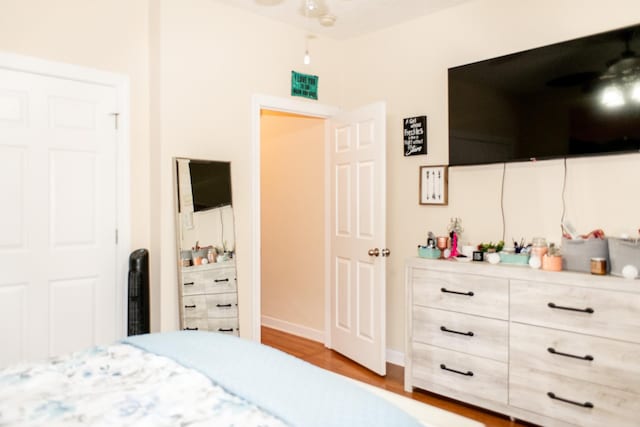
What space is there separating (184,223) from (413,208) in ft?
5.64

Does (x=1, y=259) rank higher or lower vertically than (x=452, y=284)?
higher

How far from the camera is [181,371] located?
5.16 feet

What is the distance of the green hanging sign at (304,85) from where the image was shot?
3.74 meters

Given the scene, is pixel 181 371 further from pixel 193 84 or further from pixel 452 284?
pixel 193 84

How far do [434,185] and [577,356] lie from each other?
149 centimetres

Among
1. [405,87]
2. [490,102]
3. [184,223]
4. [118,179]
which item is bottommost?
[184,223]

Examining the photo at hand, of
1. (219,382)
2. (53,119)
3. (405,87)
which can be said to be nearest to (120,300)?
(53,119)

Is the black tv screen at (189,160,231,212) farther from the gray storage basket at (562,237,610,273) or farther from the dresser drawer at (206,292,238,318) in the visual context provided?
the gray storage basket at (562,237,610,273)

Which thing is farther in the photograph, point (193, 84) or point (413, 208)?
point (413, 208)

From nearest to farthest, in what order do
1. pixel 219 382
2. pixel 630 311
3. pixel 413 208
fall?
1. pixel 219 382
2. pixel 630 311
3. pixel 413 208

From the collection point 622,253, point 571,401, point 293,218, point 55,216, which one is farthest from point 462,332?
point 55,216

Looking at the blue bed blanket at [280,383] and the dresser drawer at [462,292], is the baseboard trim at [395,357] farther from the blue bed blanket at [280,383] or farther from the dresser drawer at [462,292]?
the blue bed blanket at [280,383]

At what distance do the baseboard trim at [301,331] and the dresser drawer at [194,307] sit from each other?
1458 millimetres

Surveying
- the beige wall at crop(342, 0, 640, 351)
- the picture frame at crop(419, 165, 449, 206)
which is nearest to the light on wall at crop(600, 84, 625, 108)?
the beige wall at crop(342, 0, 640, 351)
